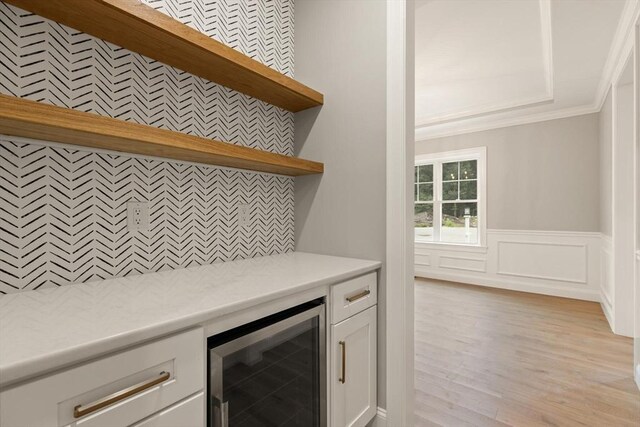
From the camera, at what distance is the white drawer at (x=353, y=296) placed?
1.30 m

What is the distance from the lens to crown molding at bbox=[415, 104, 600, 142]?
416 centimetres

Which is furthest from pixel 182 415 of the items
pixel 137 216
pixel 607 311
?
pixel 607 311

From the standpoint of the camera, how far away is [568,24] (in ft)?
7.82

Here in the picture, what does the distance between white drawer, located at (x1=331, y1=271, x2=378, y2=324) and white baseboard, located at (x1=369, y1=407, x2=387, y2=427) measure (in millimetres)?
528

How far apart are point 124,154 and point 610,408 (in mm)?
2839

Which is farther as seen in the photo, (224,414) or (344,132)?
(344,132)

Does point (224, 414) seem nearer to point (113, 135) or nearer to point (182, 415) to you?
point (182, 415)

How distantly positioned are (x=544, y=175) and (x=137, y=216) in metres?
4.97

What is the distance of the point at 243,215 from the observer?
67.3 inches

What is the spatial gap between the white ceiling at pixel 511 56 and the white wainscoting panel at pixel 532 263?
1703 mm

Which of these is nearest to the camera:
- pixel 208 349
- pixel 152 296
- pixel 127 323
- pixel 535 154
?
pixel 127 323

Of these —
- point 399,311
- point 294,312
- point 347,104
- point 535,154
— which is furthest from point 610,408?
point 535,154

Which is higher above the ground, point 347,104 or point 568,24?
point 568,24

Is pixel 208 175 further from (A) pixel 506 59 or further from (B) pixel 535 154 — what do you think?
(B) pixel 535 154
